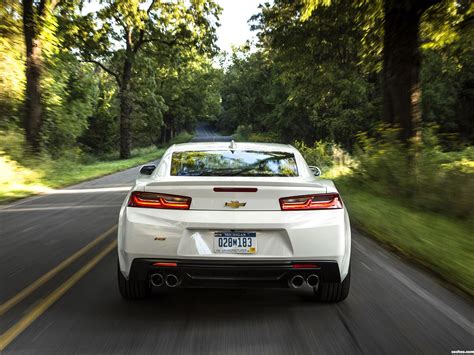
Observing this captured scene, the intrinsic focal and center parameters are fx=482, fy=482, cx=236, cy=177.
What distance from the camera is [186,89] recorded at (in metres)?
63.3

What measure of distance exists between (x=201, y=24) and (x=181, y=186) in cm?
2922

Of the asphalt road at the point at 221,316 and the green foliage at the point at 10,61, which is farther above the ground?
the green foliage at the point at 10,61

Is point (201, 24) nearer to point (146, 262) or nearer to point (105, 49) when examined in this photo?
point (105, 49)

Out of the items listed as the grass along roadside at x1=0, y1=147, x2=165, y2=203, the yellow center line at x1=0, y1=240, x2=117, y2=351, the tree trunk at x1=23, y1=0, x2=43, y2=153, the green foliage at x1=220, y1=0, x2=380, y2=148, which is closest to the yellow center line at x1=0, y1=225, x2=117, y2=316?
the yellow center line at x1=0, y1=240, x2=117, y2=351

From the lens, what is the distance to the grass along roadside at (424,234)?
5.38 metres

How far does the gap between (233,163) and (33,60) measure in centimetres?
1751

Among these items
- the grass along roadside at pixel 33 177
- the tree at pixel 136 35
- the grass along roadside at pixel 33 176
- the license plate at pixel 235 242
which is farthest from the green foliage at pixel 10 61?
the license plate at pixel 235 242

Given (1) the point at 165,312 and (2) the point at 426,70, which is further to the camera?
(2) the point at 426,70

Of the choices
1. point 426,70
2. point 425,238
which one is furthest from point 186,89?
point 425,238

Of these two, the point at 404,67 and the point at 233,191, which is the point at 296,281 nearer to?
the point at 233,191

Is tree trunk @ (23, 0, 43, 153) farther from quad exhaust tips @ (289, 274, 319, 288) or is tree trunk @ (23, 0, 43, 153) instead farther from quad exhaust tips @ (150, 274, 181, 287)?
quad exhaust tips @ (289, 274, 319, 288)

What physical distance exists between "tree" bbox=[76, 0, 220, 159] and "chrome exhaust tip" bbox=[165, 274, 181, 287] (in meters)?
27.1

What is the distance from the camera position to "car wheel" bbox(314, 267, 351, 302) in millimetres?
4340

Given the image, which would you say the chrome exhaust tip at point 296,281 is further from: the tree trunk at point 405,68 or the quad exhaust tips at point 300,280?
the tree trunk at point 405,68
